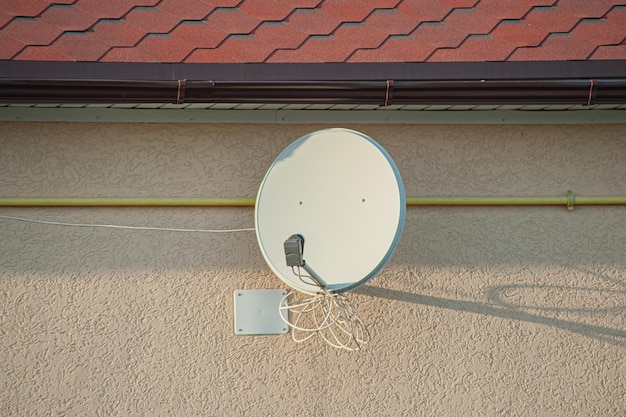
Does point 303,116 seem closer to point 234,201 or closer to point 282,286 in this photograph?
point 234,201

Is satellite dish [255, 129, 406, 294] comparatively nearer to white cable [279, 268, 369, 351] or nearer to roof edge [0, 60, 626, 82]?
white cable [279, 268, 369, 351]

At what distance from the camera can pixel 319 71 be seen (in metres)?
6.30

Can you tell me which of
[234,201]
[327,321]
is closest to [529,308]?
[327,321]

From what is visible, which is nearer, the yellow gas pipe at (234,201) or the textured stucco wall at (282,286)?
the textured stucco wall at (282,286)

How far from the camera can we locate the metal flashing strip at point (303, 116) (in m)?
6.46

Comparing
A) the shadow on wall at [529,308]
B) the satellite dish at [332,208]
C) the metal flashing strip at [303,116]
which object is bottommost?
the shadow on wall at [529,308]

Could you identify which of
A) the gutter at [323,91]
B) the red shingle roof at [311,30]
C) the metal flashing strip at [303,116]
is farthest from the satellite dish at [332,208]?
the red shingle roof at [311,30]

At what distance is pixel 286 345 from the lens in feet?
20.5

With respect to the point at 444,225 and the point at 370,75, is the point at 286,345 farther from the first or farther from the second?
the point at 370,75

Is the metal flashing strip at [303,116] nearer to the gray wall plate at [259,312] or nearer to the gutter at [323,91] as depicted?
the gutter at [323,91]

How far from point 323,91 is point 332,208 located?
0.85m

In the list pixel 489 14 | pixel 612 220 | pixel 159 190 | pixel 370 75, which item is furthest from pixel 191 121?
pixel 612 220

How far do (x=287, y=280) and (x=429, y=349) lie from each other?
1177 mm

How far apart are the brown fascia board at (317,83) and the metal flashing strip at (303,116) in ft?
1.06
